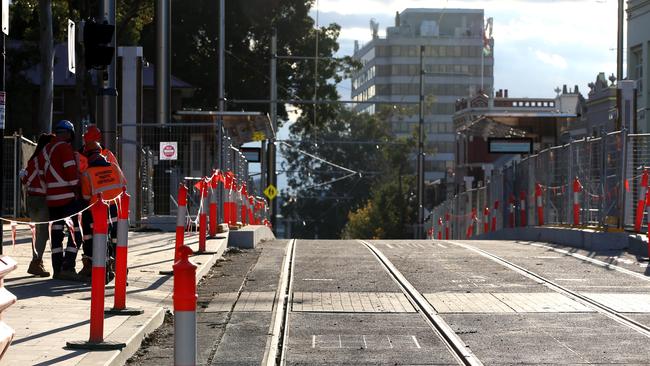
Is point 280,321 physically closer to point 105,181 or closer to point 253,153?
point 105,181

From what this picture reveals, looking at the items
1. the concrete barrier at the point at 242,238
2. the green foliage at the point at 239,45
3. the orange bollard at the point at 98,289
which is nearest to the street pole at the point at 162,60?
the concrete barrier at the point at 242,238

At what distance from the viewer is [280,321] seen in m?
12.3

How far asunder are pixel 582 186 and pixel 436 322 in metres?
14.3

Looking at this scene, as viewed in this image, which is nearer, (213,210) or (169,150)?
(213,210)

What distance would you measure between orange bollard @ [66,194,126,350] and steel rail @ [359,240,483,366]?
2.60 meters

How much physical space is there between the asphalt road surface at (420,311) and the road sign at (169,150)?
680 cm

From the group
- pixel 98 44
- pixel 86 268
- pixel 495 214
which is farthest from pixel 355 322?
pixel 495 214

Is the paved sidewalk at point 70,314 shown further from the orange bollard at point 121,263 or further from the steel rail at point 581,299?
the steel rail at point 581,299

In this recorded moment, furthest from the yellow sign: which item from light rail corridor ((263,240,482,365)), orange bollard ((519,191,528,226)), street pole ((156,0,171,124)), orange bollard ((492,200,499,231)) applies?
light rail corridor ((263,240,482,365))

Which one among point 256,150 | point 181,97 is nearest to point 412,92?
point 181,97

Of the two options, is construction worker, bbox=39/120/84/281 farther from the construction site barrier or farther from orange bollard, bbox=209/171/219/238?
the construction site barrier

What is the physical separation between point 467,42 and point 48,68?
15608 cm

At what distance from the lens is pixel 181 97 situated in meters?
60.8

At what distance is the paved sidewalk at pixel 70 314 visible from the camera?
9125 millimetres
